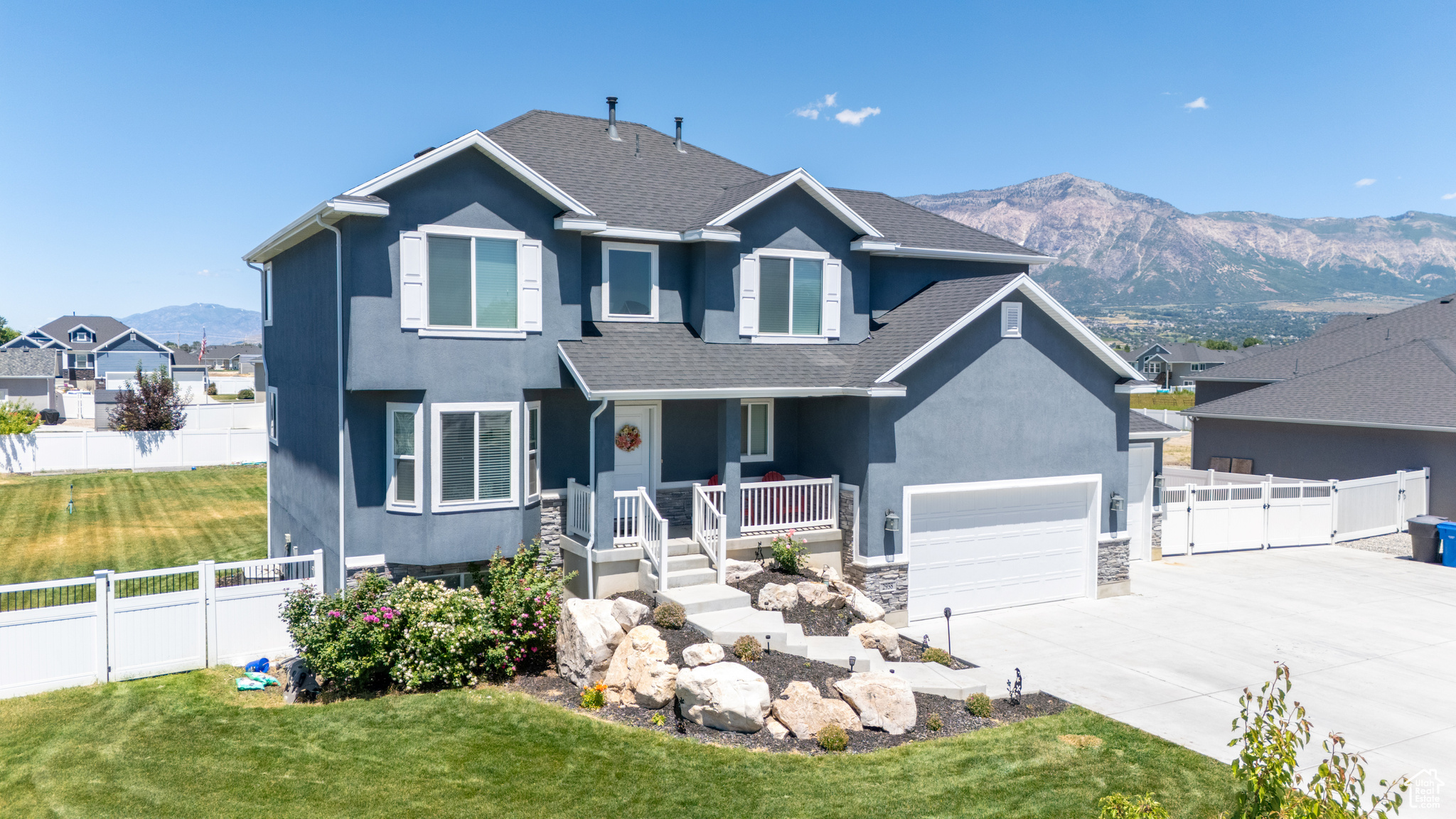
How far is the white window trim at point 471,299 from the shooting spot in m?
13.6

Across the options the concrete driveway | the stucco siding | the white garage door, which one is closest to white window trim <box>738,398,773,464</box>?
the white garage door

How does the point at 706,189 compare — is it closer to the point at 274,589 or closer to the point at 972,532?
the point at 972,532

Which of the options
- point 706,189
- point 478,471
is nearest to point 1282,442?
point 706,189

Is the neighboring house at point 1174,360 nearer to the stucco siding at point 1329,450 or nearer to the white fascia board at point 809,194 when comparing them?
the stucco siding at point 1329,450

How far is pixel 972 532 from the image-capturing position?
1664 centimetres

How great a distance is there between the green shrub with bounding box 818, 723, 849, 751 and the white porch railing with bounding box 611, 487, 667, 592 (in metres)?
4.12

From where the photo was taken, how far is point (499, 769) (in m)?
9.46

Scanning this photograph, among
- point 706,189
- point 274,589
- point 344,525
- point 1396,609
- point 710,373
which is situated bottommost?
point 1396,609

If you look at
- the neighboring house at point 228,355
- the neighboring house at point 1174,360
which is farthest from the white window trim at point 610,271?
the neighboring house at point 228,355

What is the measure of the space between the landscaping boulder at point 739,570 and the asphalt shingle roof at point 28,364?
59058 mm

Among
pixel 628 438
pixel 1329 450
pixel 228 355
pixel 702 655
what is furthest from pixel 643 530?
pixel 228 355

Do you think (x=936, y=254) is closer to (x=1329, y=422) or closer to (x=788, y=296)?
(x=788, y=296)

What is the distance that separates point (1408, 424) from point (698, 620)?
22.4 metres

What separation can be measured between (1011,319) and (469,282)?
952 cm
